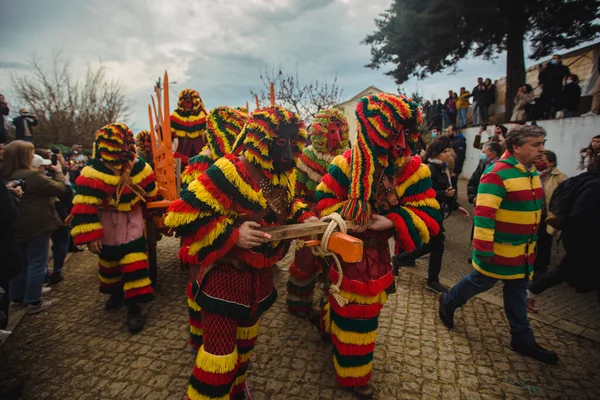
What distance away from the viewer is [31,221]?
378cm

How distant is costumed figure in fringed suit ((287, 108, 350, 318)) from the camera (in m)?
3.72

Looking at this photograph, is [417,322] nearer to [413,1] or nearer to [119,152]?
[119,152]

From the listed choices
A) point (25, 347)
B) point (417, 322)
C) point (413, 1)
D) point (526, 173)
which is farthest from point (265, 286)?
point (413, 1)

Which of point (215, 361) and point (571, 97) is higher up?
point (571, 97)

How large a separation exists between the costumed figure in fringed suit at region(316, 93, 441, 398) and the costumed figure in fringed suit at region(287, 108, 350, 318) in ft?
3.85

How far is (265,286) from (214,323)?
42 cm

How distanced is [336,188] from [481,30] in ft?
44.2

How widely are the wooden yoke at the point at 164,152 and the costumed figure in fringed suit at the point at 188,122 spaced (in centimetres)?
47

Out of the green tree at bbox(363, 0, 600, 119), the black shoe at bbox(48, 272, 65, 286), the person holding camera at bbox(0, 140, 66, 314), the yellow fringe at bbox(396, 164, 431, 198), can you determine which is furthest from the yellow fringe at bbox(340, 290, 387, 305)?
the green tree at bbox(363, 0, 600, 119)

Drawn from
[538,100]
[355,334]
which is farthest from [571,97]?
[355,334]

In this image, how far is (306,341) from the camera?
129 inches

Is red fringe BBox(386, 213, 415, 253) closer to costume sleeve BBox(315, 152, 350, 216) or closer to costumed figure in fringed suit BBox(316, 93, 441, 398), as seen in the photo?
costumed figure in fringed suit BBox(316, 93, 441, 398)

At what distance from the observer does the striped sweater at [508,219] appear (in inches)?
115

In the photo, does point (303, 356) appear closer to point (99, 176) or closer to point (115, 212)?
point (115, 212)
